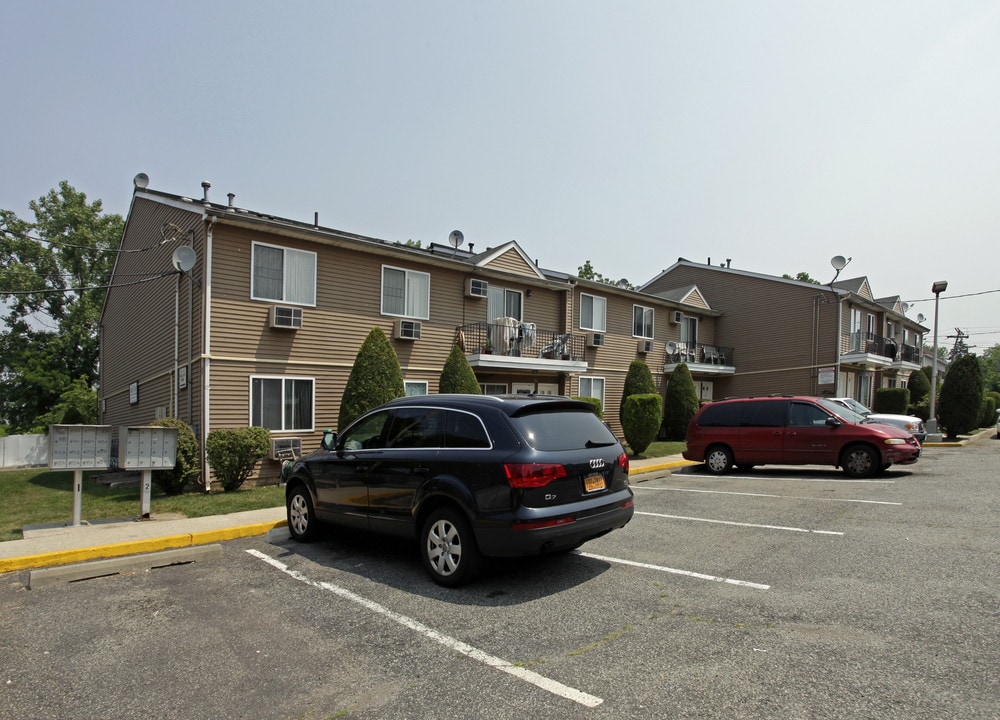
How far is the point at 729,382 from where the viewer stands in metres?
28.5

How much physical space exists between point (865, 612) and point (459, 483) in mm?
3297

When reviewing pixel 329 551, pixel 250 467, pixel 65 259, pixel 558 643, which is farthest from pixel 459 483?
pixel 65 259

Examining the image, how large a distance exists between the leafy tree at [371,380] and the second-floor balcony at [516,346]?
12.0ft

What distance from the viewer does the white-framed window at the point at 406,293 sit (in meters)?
16.0

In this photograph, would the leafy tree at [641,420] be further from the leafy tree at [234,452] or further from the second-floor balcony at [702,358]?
the leafy tree at [234,452]

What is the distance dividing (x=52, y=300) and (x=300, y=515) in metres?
39.4

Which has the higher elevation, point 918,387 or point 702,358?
point 702,358

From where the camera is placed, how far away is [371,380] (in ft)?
45.0

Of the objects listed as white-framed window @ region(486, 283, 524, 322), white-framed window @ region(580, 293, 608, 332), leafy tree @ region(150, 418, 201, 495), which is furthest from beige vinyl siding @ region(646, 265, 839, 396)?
leafy tree @ region(150, 418, 201, 495)

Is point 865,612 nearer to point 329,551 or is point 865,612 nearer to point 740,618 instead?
point 740,618

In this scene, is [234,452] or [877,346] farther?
[877,346]

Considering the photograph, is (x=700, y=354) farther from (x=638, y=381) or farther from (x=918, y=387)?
(x=918, y=387)

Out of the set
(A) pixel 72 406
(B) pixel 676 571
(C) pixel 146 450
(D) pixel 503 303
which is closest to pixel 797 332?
(D) pixel 503 303

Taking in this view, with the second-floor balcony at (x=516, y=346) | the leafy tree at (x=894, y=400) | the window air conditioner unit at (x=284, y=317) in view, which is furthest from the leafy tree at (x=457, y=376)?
the leafy tree at (x=894, y=400)
